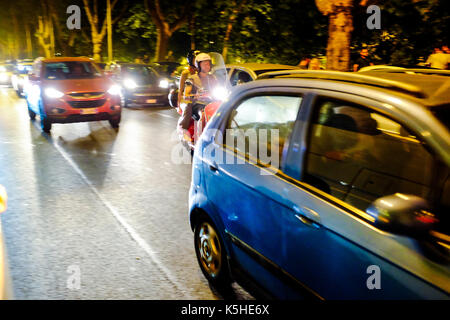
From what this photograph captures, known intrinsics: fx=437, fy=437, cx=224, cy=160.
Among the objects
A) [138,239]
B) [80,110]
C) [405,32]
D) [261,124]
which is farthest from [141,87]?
[261,124]

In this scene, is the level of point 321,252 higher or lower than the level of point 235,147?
lower

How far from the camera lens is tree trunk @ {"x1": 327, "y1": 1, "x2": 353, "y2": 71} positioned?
331 inches

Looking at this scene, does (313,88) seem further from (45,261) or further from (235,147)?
(45,261)

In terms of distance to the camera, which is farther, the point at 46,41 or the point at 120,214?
the point at 46,41

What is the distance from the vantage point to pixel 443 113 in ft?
6.97

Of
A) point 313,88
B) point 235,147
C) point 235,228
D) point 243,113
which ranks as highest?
point 313,88

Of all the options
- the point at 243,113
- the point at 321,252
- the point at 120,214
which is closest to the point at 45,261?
the point at 120,214

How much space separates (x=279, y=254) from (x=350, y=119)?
94 centimetres

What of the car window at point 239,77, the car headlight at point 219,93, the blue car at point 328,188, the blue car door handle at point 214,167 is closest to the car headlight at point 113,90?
the car window at point 239,77

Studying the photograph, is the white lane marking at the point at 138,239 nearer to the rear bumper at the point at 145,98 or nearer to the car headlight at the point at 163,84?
the rear bumper at the point at 145,98

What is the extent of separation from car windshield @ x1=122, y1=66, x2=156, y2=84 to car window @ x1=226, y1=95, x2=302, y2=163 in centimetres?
1393

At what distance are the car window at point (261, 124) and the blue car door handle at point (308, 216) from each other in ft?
1.63

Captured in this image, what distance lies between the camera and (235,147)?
10.9ft

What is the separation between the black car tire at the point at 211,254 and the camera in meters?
3.47
